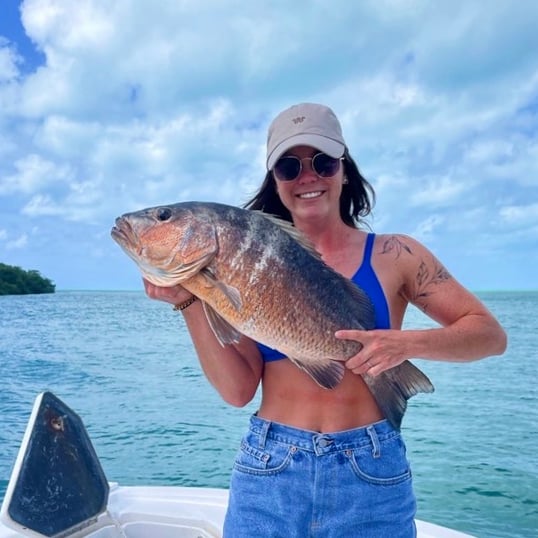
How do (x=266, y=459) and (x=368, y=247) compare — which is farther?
(x=368, y=247)

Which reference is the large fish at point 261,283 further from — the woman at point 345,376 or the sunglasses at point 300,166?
the sunglasses at point 300,166

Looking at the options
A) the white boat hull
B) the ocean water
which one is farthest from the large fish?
the ocean water

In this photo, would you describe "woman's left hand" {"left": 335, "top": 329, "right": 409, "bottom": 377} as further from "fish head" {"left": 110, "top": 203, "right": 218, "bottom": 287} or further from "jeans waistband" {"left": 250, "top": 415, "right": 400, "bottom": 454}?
"fish head" {"left": 110, "top": 203, "right": 218, "bottom": 287}

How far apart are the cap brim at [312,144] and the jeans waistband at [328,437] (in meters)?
0.95

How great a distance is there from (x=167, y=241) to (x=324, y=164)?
0.63 m

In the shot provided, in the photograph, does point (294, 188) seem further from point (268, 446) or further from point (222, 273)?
point (268, 446)

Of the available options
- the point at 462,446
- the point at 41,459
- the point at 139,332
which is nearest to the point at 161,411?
the point at 462,446

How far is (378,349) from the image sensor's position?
2.05m

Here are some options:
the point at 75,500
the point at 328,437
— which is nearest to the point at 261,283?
the point at 328,437

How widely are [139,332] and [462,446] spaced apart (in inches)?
919

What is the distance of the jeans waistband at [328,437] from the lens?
202cm

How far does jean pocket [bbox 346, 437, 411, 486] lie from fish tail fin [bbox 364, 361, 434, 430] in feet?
0.28

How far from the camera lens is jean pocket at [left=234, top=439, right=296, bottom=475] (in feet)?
6.68

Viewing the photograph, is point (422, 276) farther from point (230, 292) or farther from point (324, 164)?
point (230, 292)
